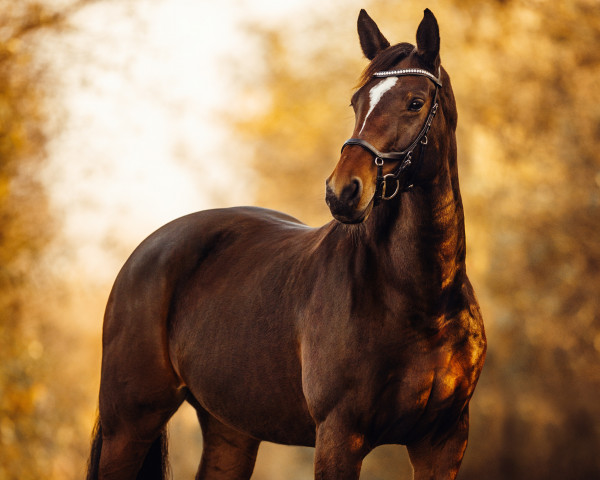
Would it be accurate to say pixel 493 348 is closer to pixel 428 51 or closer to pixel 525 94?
pixel 525 94

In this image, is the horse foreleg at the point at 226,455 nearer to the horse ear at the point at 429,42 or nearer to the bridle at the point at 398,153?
the bridle at the point at 398,153

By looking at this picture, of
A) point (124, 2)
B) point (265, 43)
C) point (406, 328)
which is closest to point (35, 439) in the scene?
point (124, 2)

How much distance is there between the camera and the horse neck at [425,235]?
331cm

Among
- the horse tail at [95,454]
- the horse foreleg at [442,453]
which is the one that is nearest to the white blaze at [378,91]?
the horse foreleg at [442,453]

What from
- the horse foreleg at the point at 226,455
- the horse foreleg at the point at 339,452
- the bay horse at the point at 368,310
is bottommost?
the horse foreleg at the point at 226,455

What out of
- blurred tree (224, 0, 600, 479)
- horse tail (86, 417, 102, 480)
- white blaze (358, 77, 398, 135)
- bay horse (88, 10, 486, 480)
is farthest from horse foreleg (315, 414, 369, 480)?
blurred tree (224, 0, 600, 479)

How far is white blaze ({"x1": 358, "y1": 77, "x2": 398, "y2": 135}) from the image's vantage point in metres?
3.19

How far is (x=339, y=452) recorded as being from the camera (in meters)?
3.28

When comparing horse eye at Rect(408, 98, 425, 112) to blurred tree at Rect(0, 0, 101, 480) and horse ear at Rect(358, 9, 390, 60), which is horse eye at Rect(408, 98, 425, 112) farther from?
blurred tree at Rect(0, 0, 101, 480)

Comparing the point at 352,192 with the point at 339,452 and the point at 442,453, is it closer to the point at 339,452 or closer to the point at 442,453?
the point at 339,452

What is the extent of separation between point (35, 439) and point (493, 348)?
8.81m

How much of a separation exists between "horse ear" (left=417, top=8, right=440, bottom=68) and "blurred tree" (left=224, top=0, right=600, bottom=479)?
1002 cm

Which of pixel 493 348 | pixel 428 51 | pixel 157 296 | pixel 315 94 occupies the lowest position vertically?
pixel 493 348

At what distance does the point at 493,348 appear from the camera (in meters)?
15.4
